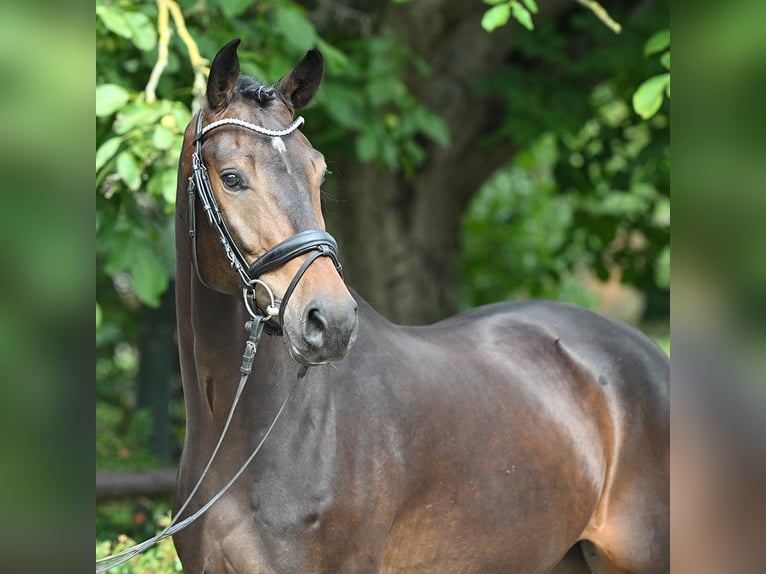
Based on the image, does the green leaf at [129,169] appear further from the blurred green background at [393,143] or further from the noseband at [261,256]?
the noseband at [261,256]

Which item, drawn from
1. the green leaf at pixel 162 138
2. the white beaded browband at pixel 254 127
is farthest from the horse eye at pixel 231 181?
the green leaf at pixel 162 138

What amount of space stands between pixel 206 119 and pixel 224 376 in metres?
0.73

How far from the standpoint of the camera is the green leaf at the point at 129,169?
359cm

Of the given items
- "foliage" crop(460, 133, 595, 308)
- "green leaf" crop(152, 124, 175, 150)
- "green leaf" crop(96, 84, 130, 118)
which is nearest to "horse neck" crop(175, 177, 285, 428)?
"green leaf" crop(152, 124, 175, 150)

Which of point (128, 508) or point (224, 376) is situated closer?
point (224, 376)

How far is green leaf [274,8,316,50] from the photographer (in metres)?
4.44

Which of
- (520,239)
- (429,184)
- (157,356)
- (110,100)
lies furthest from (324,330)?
(520,239)

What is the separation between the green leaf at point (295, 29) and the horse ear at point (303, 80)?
5.16ft

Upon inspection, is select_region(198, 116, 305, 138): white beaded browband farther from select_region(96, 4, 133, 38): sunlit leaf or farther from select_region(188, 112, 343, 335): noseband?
select_region(96, 4, 133, 38): sunlit leaf

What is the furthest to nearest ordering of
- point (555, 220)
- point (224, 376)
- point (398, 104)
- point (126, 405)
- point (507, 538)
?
point (555, 220) < point (126, 405) < point (398, 104) < point (507, 538) < point (224, 376)
